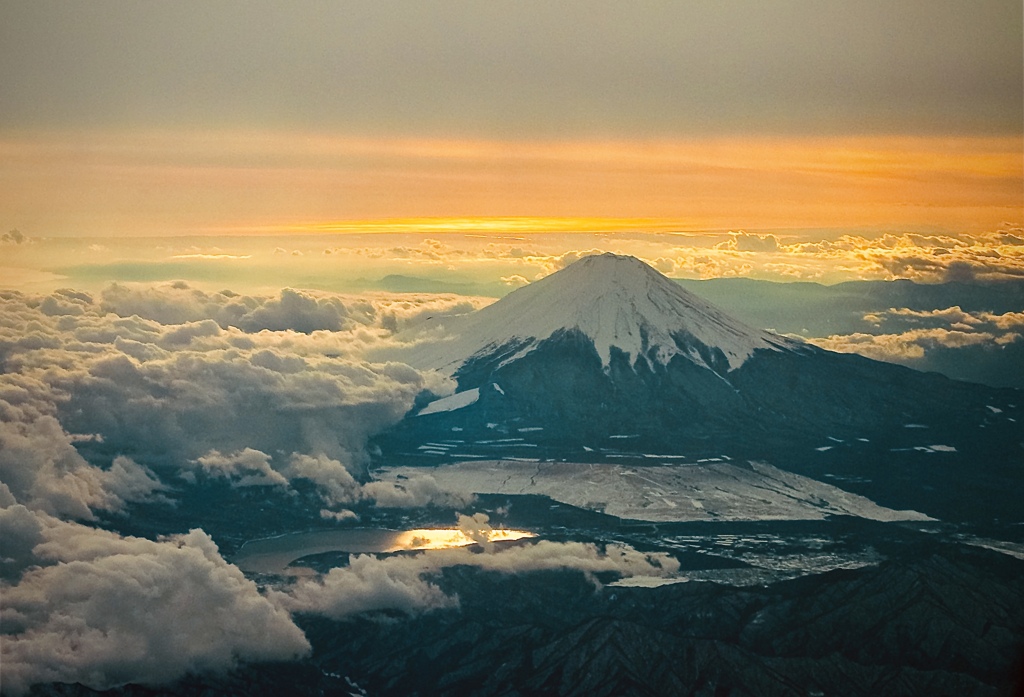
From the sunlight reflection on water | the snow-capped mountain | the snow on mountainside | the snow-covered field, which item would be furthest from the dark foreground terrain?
the snow on mountainside

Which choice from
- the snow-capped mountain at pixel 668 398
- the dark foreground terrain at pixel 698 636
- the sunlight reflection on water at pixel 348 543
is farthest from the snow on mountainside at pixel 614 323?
the dark foreground terrain at pixel 698 636

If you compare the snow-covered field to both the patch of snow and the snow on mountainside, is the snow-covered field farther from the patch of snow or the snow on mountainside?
the snow on mountainside

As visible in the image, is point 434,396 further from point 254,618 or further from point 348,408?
point 254,618

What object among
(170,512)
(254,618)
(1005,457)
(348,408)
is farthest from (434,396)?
(254,618)

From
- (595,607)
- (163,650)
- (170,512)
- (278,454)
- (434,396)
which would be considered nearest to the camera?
(163,650)

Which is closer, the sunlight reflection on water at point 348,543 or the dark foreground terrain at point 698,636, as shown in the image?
the dark foreground terrain at point 698,636

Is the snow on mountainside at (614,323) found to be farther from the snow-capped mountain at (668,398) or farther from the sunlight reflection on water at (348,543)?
the sunlight reflection on water at (348,543)
